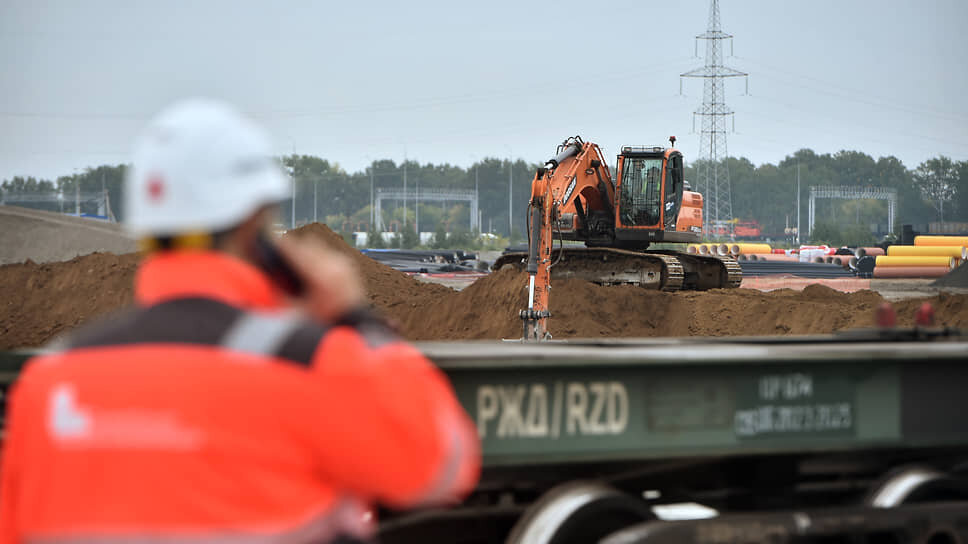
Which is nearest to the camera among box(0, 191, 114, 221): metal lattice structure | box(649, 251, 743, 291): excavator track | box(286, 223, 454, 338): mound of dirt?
box(286, 223, 454, 338): mound of dirt

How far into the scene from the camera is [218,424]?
6.10 feet

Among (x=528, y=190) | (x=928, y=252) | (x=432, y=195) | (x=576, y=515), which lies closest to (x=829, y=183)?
A: (x=528, y=190)

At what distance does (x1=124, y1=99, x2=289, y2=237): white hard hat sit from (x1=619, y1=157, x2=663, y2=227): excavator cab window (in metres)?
21.0

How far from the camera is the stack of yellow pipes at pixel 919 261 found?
133 ft

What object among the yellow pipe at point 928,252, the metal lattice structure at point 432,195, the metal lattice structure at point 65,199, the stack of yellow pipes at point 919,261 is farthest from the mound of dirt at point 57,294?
the metal lattice structure at point 432,195

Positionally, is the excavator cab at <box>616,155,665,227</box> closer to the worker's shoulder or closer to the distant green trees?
the worker's shoulder

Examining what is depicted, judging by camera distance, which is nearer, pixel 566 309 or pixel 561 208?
pixel 561 208

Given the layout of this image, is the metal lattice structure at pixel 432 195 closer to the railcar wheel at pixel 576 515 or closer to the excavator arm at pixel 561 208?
the excavator arm at pixel 561 208

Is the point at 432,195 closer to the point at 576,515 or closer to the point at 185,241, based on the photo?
the point at 576,515

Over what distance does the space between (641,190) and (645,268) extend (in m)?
1.65

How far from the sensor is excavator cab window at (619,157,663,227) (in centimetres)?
2259

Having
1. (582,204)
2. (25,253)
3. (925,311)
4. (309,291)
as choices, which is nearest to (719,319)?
(582,204)

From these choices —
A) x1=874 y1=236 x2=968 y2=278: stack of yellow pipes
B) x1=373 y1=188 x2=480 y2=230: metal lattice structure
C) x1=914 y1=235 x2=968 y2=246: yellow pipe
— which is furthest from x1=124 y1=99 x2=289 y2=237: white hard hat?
x1=373 y1=188 x2=480 y2=230: metal lattice structure

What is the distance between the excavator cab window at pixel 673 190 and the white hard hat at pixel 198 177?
21090mm
